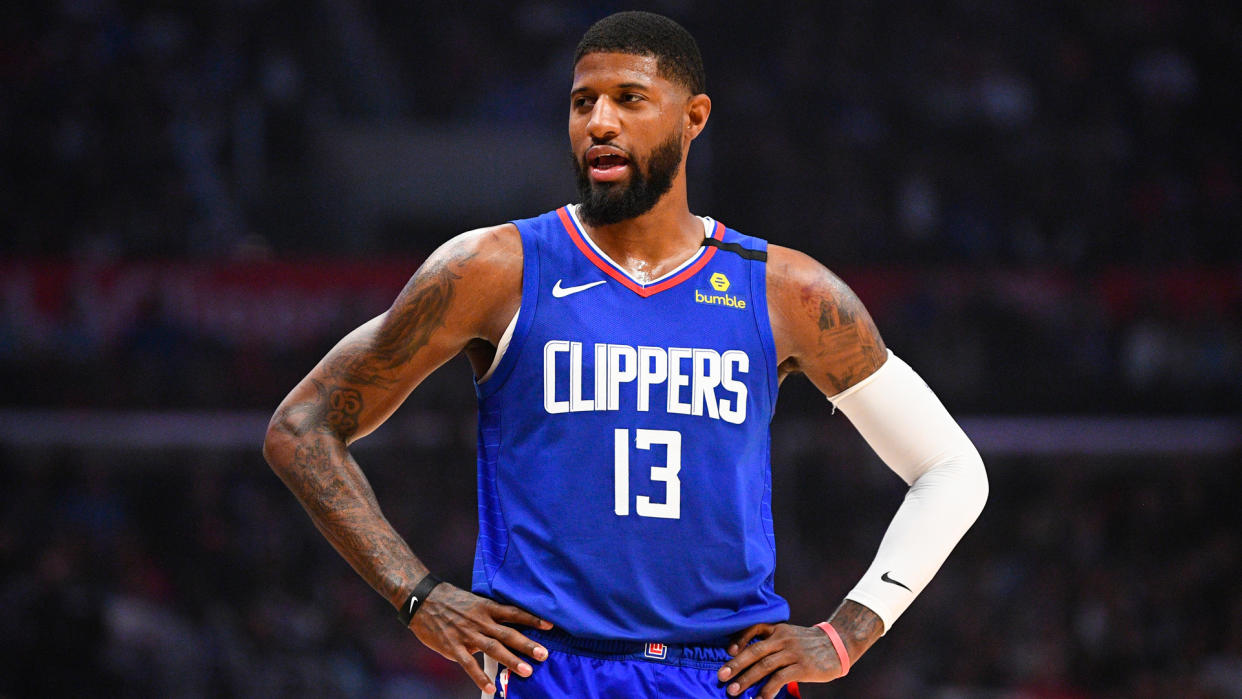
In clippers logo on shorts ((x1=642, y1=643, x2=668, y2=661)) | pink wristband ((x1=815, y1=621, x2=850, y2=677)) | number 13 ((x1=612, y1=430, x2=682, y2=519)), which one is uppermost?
number 13 ((x1=612, y1=430, x2=682, y2=519))

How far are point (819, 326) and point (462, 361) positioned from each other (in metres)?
6.04

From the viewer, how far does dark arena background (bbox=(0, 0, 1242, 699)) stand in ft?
23.6

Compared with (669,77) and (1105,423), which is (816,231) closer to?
(1105,423)

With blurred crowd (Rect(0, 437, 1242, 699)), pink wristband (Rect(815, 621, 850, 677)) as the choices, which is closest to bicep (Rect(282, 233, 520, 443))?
pink wristband (Rect(815, 621, 850, 677))

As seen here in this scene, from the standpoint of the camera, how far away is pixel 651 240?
2.61 metres

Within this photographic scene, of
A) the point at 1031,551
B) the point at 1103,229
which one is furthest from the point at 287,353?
the point at 1103,229

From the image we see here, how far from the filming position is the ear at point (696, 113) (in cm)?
266

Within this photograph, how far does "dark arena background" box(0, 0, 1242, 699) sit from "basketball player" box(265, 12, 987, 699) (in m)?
4.76

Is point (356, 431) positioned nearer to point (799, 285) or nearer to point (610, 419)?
point (610, 419)

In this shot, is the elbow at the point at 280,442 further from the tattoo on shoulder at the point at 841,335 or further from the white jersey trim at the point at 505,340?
the tattoo on shoulder at the point at 841,335

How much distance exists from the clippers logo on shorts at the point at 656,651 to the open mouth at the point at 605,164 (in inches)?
35.6

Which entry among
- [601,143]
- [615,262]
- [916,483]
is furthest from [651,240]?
[916,483]

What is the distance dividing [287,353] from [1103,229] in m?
5.31

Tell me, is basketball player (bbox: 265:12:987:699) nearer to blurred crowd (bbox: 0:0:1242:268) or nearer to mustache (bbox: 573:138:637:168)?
mustache (bbox: 573:138:637:168)
